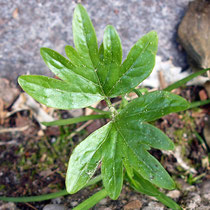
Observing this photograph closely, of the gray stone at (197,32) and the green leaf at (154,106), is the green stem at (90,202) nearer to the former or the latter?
the green leaf at (154,106)

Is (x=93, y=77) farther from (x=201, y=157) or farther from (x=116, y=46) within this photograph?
(x=201, y=157)

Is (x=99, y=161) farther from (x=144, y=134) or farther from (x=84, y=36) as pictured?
(x=84, y=36)

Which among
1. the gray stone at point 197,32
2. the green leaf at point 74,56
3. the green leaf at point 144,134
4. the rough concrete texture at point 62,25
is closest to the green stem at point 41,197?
the green leaf at point 144,134

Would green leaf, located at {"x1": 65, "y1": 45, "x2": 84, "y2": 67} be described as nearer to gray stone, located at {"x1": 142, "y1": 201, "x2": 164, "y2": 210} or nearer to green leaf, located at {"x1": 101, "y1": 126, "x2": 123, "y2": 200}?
green leaf, located at {"x1": 101, "y1": 126, "x2": 123, "y2": 200}

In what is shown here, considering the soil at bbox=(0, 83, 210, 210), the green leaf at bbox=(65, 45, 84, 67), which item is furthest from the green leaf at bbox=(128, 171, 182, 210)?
the green leaf at bbox=(65, 45, 84, 67)

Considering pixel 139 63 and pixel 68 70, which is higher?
pixel 68 70

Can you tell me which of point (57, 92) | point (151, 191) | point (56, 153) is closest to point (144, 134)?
point (151, 191)
